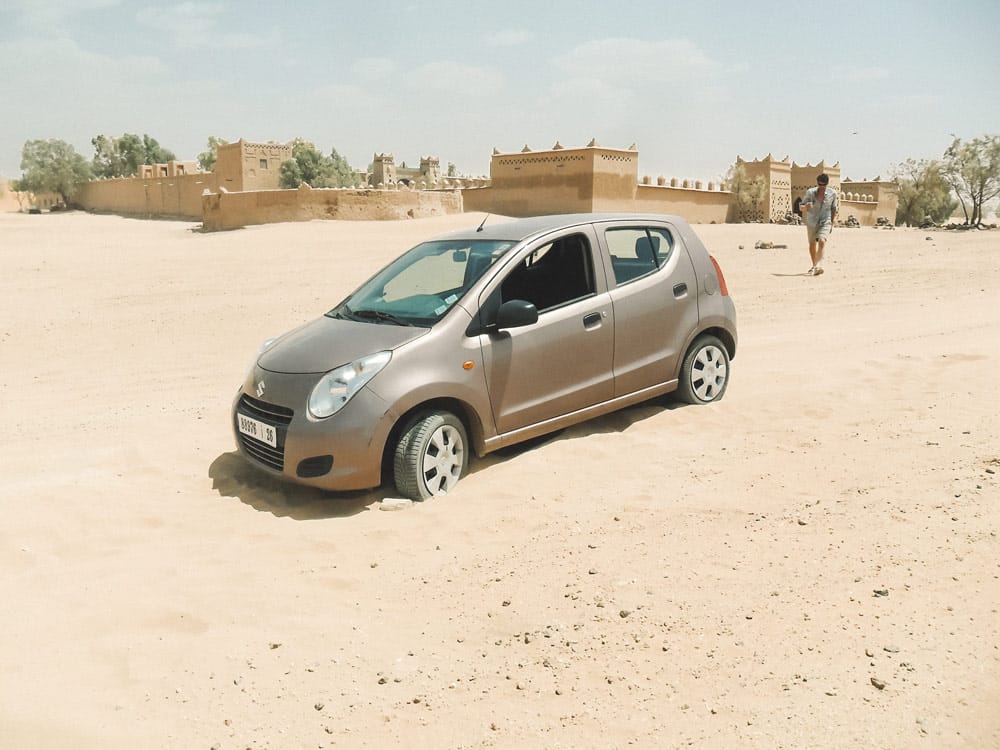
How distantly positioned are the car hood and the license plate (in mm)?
372

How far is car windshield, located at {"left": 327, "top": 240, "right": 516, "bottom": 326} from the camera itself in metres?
5.78

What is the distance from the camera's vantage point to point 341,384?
5.14 metres

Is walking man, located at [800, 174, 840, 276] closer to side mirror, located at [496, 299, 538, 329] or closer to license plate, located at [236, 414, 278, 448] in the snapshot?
side mirror, located at [496, 299, 538, 329]

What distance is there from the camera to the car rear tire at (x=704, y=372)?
7.01 meters

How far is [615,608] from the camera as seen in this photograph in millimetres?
3682

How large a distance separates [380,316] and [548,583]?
2631 millimetres

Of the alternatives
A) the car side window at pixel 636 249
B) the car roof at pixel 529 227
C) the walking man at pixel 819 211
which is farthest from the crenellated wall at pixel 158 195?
the car side window at pixel 636 249

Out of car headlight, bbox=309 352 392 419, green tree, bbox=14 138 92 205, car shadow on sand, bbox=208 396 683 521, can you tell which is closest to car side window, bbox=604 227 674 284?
car shadow on sand, bbox=208 396 683 521

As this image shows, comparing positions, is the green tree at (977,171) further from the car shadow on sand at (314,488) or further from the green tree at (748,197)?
the car shadow on sand at (314,488)

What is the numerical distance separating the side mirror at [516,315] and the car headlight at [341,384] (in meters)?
0.84

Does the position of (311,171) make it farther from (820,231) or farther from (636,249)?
(636,249)

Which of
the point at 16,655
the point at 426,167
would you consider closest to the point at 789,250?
the point at 16,655

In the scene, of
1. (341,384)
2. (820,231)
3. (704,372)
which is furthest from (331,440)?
(820,231)

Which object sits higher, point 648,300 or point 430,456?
point 648,300
